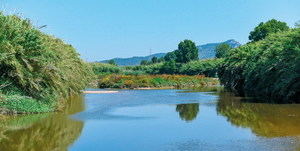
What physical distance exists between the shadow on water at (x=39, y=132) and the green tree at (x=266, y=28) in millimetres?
71566

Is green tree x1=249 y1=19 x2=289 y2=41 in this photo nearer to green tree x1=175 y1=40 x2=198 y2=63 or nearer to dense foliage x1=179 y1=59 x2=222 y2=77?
dense foliage x1=179 y1=59 x2=222 y2=77

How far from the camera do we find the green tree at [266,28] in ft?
287

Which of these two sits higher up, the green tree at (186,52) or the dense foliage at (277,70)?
the green tree at (186,52)

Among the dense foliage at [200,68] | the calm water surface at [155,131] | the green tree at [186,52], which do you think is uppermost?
the green tree at [186,52]

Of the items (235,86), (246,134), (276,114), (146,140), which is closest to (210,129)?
(246,134)

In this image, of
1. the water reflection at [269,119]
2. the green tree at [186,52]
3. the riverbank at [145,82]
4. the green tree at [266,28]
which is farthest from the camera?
the green tree at [186,52]

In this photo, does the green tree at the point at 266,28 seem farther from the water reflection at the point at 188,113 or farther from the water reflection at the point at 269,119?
the water reflection at the point at 188,113

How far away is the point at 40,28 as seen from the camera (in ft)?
83.0

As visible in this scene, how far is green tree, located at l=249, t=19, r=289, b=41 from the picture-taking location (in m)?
87.4

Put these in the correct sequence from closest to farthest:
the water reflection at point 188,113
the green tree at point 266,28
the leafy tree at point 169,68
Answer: the water reflection at point 188,113
the green tree at point 266,28
the leafy tree at point 169,68

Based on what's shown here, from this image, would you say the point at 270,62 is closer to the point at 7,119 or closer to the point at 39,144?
the point at 7,119

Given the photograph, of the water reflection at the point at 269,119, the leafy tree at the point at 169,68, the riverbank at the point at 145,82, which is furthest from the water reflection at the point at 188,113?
the leafy tree at the point at 169,68

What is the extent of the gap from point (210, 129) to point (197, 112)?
24.5 ft

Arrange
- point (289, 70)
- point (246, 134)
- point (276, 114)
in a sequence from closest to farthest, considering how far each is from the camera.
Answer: point (246, 134)
point (276, 114)
point (289, 70)
